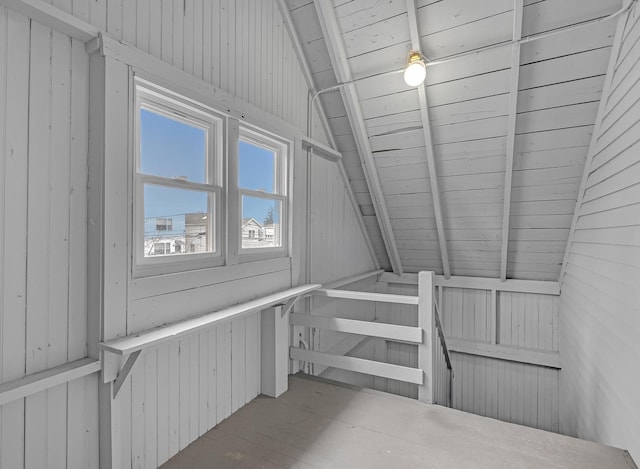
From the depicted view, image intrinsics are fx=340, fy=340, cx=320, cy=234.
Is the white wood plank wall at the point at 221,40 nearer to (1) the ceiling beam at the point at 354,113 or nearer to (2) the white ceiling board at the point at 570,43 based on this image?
(1) the ceiling beam at the point at 354,113

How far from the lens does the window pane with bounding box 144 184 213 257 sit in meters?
1.68

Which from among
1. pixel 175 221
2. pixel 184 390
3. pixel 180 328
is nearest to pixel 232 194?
pixel 175 221

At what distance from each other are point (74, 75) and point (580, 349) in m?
3.81

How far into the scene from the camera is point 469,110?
2699mm

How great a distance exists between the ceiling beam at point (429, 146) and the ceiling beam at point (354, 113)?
525 mm

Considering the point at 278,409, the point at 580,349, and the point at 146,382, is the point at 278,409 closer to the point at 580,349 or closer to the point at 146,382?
the point at 146,382

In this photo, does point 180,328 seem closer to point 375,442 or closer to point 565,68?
point 375,442

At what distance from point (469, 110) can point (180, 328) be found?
8.46 feet

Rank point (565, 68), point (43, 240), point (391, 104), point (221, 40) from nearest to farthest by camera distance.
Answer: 1. point (43, 240)
2. point (221, 40)
3. point (565, 68)
4. point (391, 104)

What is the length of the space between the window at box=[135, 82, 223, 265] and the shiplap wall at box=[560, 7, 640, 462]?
2272mm

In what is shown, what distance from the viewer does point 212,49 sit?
1969 mm

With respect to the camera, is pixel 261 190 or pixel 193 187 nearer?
pixel 193 187

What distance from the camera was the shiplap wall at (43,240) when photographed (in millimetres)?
1192

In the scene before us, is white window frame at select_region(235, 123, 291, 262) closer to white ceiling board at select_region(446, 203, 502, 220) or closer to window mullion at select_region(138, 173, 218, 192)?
window mullion at select_region(138, 173, 218, 192)
